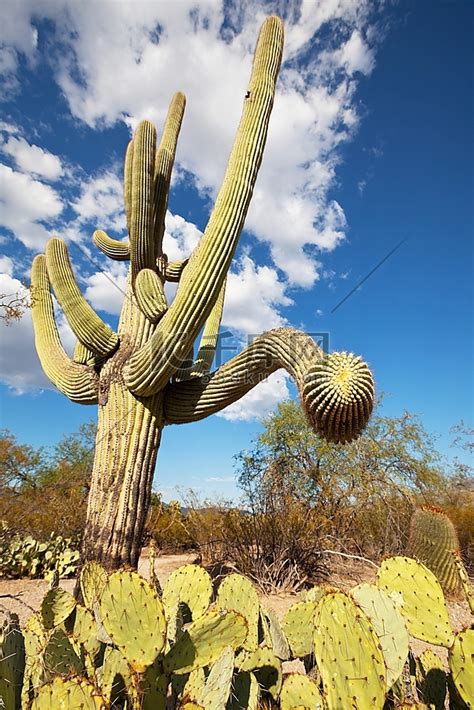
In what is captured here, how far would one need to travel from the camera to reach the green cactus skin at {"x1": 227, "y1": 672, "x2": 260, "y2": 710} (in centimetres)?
182

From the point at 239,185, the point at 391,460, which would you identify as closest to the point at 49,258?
the point at 239,185

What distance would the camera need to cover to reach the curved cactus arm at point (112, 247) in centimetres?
677

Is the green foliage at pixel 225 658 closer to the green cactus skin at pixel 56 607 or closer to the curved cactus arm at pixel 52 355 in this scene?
the green cactus skin at pixel 56 607

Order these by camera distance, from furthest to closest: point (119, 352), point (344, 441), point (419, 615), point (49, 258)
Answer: point (49, 258)
point (119, 352)
point (344, 441)
point (419, 615)

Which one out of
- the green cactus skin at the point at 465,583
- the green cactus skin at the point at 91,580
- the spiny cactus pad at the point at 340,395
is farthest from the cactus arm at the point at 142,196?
the green cactus skin at the point at 465,583

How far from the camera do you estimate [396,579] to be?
2287 millimetres

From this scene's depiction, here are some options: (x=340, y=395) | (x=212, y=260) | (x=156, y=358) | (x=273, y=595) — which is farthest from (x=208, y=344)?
(x=273, y=595)

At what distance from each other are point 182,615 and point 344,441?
6.86ft

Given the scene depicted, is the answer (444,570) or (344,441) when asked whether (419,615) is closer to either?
(344,441)

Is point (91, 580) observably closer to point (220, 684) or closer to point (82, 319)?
point (220, 684)

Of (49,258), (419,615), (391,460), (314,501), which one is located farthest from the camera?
(391,460)

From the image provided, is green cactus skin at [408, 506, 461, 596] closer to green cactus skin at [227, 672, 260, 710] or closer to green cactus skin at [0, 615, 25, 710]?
green cactus skin at [227, 672, 260, 710]

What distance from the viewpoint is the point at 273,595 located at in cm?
649

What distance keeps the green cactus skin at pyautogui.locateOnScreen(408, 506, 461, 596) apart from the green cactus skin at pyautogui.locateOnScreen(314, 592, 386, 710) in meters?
6.41
